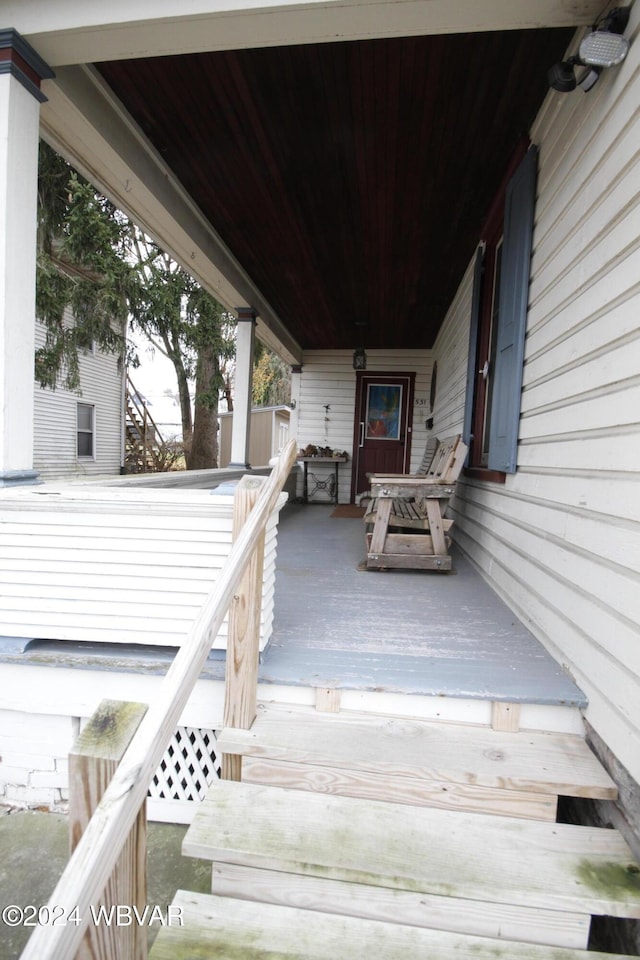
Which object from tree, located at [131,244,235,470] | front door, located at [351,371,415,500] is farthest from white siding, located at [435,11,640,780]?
tree, located at [131,244,235,470]

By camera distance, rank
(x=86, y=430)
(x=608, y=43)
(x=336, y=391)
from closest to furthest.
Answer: (x=608, y=43), (x=336, y=391), (x=86, y=430)

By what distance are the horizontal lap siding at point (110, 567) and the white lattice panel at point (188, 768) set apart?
449mm

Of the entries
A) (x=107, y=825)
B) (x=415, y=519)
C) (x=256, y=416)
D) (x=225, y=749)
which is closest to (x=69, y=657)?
(x=225, y=749)

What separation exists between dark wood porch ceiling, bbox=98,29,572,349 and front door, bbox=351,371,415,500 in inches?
111

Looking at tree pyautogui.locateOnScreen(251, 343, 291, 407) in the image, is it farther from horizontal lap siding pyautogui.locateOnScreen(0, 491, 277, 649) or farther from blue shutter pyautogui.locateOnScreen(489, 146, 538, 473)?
horizontal lap siding pyautogui.locateOnScreen(0, 491, 277, 649)

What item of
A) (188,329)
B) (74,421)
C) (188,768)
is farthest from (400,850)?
(74,421)

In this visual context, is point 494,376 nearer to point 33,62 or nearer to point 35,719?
point 33,62

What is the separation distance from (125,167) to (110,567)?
91.1 inches

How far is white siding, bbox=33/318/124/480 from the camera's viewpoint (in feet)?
30.1

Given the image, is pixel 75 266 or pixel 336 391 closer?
pixel 75 266

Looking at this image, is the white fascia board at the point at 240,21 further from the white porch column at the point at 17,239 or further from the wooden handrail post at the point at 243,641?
the wooden handrail post at the point at 243,641

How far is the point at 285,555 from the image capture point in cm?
354

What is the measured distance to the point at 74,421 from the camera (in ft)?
33.4

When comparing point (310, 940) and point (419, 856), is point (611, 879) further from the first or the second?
point (310, 940)
